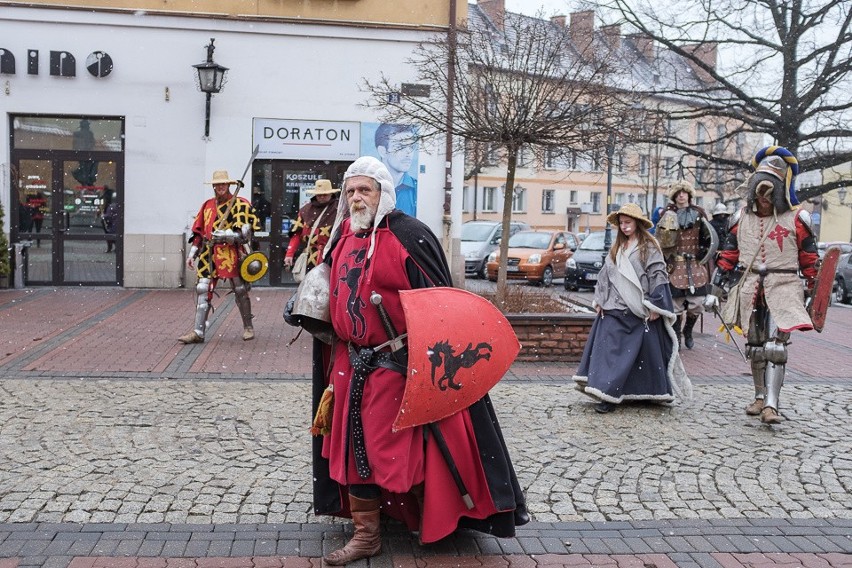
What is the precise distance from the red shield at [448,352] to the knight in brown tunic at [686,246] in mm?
6924

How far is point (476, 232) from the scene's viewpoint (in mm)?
24484

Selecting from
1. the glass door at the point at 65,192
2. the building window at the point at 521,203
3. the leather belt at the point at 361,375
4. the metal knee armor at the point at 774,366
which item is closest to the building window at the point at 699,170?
the glass door at the point at 65,192

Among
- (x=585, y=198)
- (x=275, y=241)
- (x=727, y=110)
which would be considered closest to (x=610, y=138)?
(x=275, y=241)

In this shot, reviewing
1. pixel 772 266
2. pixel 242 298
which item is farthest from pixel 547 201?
pixel 772 266

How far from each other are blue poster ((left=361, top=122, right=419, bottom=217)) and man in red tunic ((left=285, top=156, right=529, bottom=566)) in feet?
38.8

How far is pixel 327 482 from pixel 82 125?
12.9 meters

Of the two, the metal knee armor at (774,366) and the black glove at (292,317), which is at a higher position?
the black glove at (292,317)

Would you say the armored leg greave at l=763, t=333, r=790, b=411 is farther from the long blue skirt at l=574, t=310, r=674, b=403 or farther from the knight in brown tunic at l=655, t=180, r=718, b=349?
the knight in brown tunic at l=655, t=180, r=718, b=349

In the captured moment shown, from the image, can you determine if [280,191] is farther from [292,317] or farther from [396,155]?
[292,317]

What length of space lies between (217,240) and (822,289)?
619 cm

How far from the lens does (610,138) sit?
10.2 m

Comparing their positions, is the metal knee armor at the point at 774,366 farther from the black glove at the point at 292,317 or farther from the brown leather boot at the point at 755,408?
the black glove at the point at 292,317

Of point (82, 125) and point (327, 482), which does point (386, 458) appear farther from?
point (82, 125)

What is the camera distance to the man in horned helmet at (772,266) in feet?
22.2
